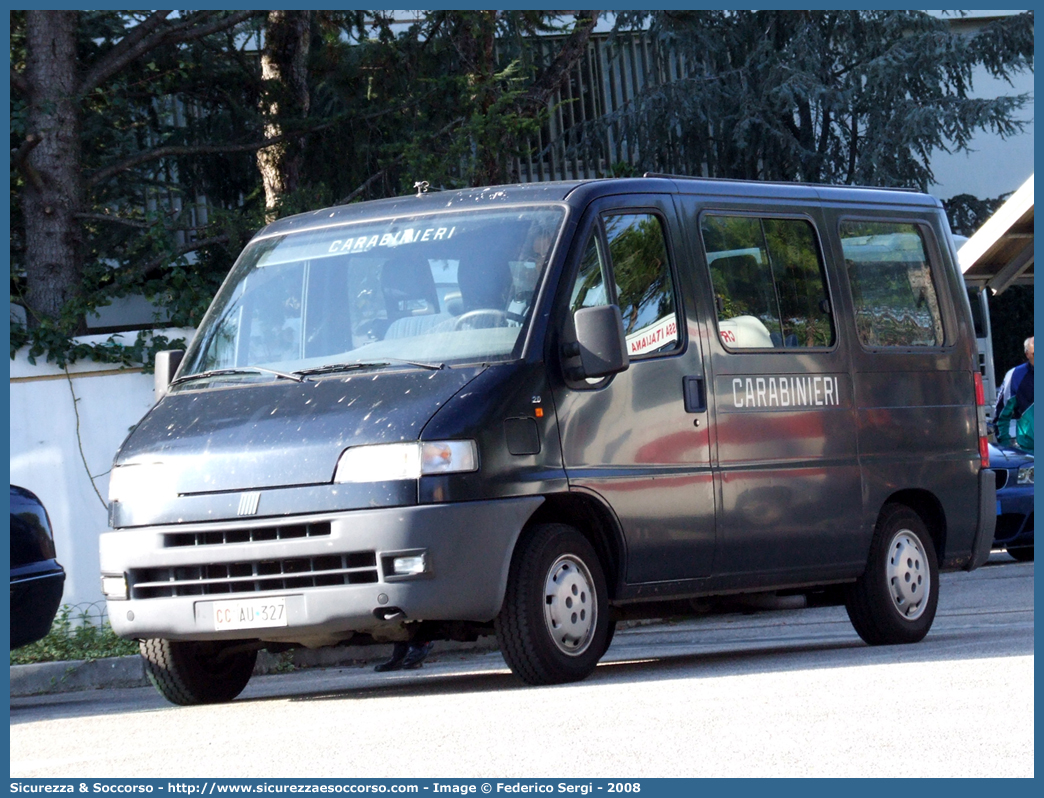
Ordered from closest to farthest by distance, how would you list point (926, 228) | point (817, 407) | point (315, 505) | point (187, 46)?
point (315, 505)
point (817, 407)
point (926, 228)
point (187, 46)

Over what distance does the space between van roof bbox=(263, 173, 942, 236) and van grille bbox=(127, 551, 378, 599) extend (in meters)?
1.97

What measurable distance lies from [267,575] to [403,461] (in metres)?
0.77

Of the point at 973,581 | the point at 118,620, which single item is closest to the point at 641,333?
the point at 118,620

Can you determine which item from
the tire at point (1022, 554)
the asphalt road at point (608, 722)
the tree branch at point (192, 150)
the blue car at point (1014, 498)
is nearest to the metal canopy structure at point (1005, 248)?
the blue car at point (1014, 498)

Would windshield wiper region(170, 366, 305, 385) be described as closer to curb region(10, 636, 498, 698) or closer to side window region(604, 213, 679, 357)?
side window region(604, 213, 679, 357)

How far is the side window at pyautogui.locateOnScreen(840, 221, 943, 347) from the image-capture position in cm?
1009

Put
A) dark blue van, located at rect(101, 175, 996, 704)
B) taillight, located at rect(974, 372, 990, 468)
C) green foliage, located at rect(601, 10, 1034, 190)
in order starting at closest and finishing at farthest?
dark blue van, located at rect(101, 175, 996, 704), taillight, located at rect(974, 372, 990, 468), green foliage, located at rect(601, 10, 1034, 190)

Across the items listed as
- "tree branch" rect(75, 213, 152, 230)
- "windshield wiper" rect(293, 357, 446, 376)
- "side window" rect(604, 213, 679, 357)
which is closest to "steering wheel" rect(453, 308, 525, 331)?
"windshield wiper" rect(293, 357, 446, 376)

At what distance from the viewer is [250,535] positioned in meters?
7.64

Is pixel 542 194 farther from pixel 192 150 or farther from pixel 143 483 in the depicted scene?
pixel 192 150

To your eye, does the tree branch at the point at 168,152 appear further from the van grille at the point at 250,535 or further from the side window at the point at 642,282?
the van grille at the point at 250,535

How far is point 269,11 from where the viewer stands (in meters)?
15.9

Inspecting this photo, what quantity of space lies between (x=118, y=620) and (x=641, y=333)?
8.95 ft
